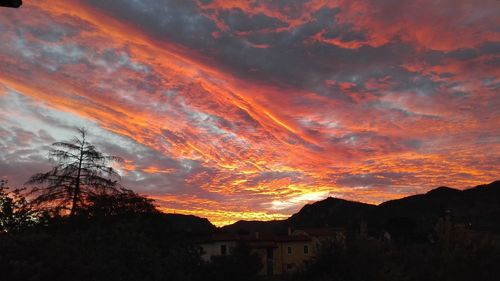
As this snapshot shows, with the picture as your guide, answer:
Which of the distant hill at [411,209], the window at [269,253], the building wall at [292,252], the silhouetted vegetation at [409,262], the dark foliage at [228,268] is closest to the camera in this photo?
the dark foliage at [228,268]

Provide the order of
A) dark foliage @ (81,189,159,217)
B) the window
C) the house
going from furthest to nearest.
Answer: the window, the house, dark foliage @ (81,189,159,217)

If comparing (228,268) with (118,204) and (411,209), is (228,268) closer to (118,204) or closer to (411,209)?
(118,204)

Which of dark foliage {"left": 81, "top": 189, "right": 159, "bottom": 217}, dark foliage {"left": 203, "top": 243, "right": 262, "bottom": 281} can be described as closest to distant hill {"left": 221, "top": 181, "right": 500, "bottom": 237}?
dark foliage {"left": 81, "top": 189, "right": 159, "bottom": 217}

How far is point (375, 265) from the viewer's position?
24875mm

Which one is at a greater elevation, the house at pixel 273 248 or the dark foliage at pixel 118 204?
the dark foliage at pixel 118 204

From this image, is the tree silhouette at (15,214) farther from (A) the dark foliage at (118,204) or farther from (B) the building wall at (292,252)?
(B) the building wall at (292,252)

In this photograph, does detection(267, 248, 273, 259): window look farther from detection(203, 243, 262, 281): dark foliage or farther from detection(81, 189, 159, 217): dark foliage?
detection(203, 243, 262, 281): dark foliage

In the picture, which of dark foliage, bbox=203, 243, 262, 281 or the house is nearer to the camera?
dark foliage, bbox=203, 243, 262, 281

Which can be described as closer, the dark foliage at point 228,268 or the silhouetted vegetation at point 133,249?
the silhouetted vegetation at point 133,249

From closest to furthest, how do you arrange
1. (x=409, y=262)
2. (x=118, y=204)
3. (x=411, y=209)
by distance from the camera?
(x=409, y=262)
(x=118, y=204)
(x=411, y=209)

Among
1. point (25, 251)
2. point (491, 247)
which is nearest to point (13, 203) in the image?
point (25, 251)

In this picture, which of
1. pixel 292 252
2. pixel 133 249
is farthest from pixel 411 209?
pixel 133 249

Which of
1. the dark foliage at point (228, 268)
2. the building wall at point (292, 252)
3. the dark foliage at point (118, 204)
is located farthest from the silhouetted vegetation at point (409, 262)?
the building wall at point (292, 252)

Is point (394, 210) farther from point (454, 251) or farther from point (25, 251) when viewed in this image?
point (25, 251)
